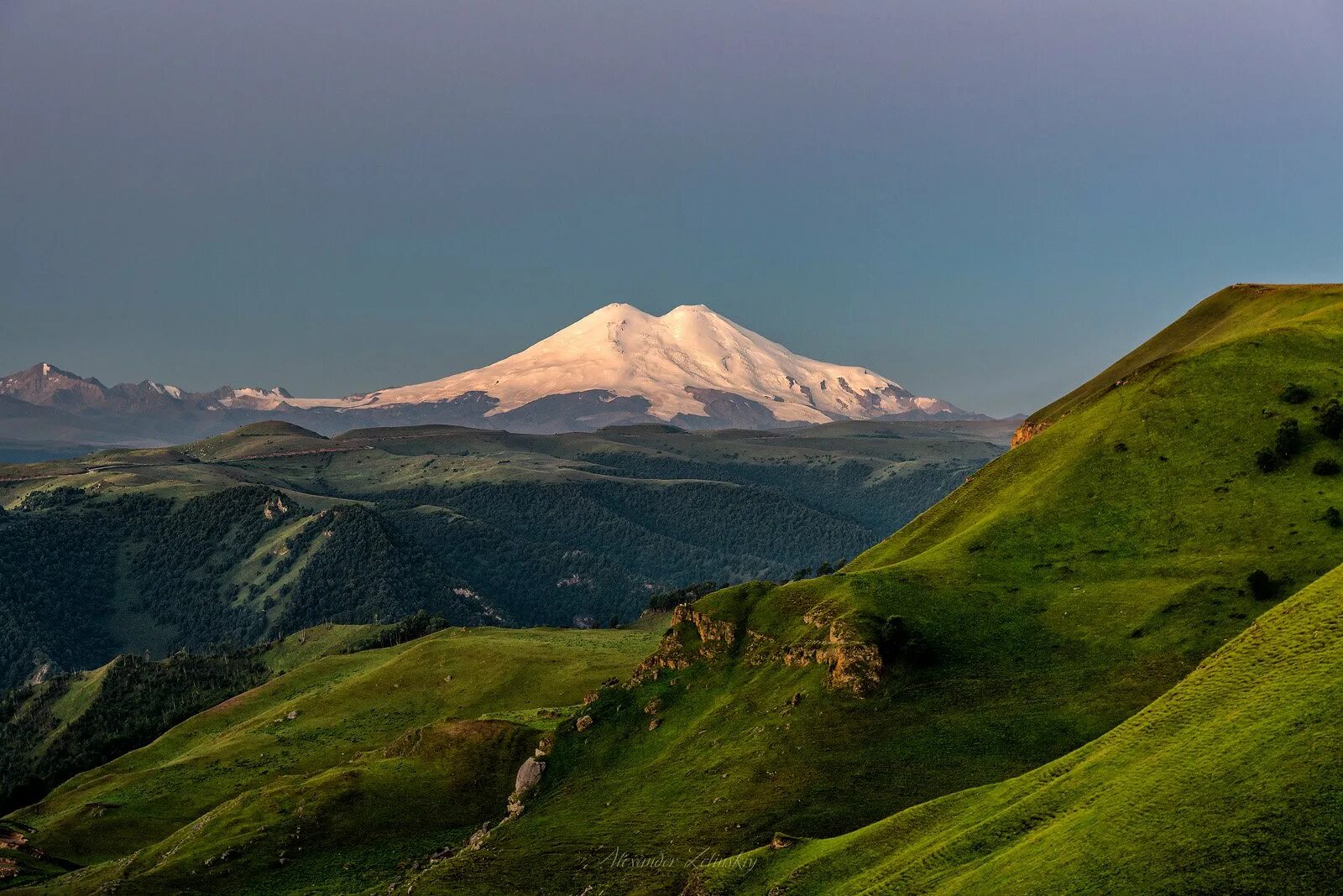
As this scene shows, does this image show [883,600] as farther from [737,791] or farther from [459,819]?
[459,819]

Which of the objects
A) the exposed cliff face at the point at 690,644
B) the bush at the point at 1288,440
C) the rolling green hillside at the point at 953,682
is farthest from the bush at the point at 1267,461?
the exposed cliff face at the point at 690,644

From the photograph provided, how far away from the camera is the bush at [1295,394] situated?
3922 inches

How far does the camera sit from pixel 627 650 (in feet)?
586

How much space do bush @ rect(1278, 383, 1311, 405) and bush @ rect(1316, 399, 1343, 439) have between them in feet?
16.1

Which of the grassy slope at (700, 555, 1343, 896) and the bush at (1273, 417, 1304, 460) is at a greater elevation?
the bush at (1273, 417, 1304, 460)

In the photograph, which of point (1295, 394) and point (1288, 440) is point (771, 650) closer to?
point (1288, 440)

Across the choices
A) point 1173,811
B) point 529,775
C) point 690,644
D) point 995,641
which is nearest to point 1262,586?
point 995,641

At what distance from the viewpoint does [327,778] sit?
89.2 metres

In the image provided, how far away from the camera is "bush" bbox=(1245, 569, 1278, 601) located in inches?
2847

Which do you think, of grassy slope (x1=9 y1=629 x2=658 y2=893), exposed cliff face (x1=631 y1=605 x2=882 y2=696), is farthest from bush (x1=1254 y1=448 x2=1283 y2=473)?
grassy slope (x1=9 y1=629 x2=658 y2=893)

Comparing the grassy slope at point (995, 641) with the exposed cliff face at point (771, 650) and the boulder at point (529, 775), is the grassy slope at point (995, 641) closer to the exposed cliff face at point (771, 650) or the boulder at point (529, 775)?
the exposed cliff face at point (771, 650)

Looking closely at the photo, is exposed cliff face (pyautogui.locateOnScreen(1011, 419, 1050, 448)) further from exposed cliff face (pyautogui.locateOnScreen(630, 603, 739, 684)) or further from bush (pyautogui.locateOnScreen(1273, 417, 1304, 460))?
exposed cliff face (pyautogui.locateOnScreen(630, 603, 739, 684))

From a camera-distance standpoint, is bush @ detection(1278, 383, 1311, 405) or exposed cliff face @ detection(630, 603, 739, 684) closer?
exposed cliff face @ detection(630, 603, 739, 684)

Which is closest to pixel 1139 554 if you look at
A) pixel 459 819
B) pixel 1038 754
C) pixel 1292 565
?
pixel 1292 565
